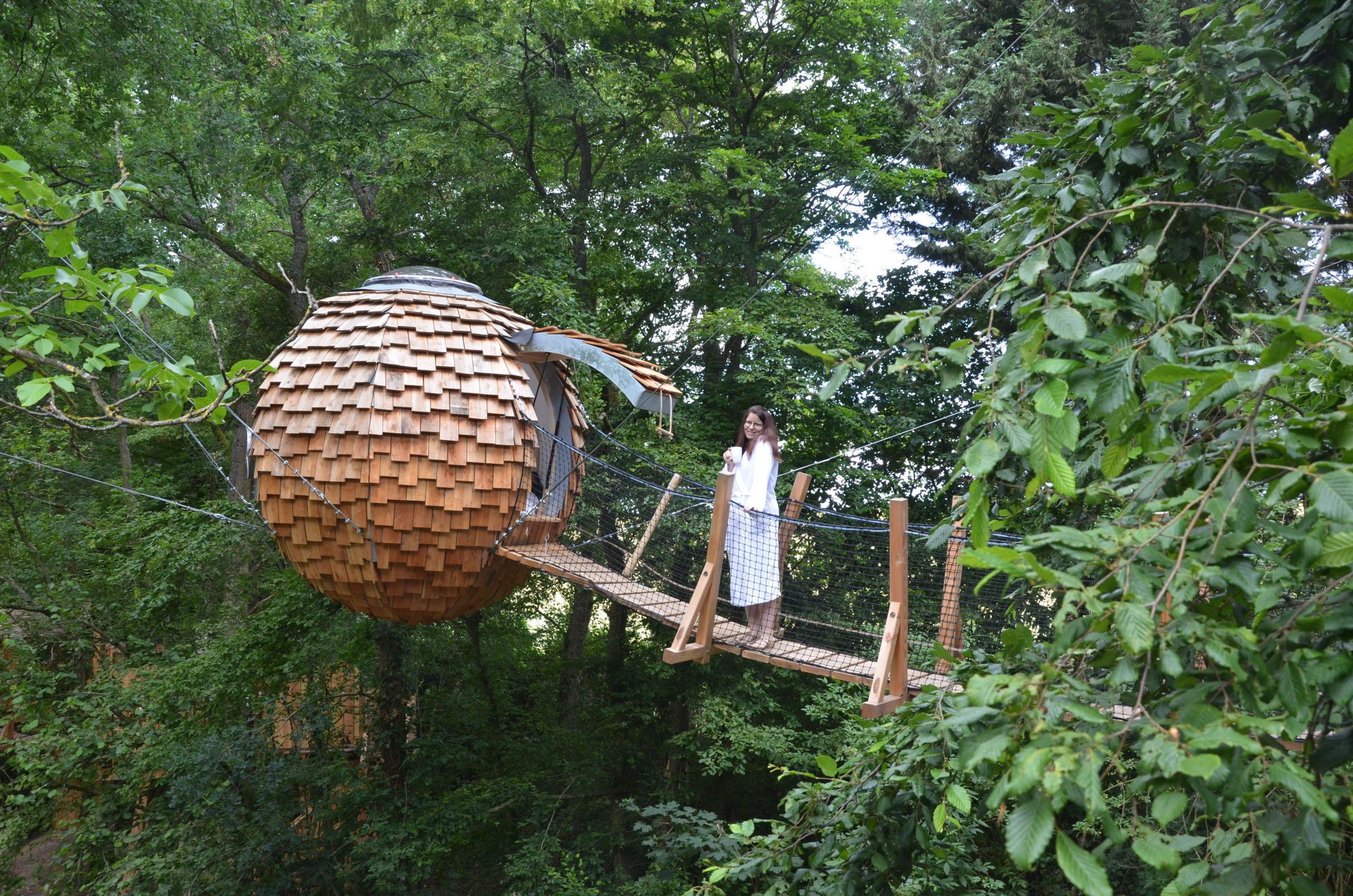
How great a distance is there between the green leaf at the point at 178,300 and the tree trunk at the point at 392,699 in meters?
4.10

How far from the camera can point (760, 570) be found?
3.52m

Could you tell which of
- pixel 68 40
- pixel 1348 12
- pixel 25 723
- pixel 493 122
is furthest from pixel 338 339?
pixel 25 723

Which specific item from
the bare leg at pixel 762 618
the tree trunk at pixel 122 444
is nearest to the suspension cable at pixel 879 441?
the bare leg at pixel 762 618

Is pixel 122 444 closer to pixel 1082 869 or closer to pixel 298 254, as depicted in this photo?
pixel 298 254

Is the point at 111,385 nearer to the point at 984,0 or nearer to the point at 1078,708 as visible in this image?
the point at 984,0

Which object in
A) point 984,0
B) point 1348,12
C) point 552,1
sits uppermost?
point 984,0

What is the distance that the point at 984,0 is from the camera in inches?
311

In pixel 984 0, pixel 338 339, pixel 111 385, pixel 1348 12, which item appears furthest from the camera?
pixel 111 385

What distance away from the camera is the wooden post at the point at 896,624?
2.79 metres

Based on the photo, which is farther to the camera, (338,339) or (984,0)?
(984,0)

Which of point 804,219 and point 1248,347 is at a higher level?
point 804,219

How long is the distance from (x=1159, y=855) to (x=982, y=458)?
452mm

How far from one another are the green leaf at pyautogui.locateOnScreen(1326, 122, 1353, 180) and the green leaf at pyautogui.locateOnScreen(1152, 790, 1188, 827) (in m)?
0.73

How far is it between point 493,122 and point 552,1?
3.71 feet
